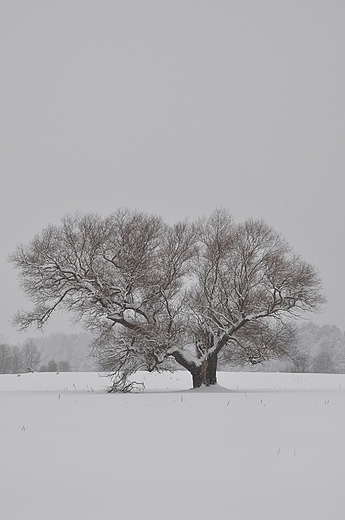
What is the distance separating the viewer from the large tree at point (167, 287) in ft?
83.9

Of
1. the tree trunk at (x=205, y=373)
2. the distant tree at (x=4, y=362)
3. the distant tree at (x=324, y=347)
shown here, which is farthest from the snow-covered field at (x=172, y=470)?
the distant tree at (x=324, y=347)

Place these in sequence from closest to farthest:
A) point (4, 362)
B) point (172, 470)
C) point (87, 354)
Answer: point (172, 470)
point (4, 362)
point (87, 354)

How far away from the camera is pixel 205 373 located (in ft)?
89.6

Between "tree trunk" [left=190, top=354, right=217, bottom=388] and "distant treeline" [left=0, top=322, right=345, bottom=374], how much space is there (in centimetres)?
5400

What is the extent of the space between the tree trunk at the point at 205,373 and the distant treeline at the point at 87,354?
177 ft

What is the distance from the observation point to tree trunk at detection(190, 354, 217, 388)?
27.3 m

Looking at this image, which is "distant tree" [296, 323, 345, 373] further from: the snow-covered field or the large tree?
the snow-covered field

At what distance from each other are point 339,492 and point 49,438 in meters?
4.61

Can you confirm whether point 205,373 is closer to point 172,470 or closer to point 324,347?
point 172,470

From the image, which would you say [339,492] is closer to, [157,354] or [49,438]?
[49,438]

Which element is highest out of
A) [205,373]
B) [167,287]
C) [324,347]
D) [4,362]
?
[167,287]

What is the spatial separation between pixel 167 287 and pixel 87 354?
107m

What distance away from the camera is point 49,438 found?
8789mm

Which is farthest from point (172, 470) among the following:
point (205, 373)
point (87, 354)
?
point (87, 354)
